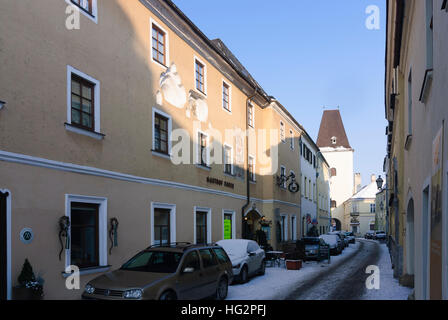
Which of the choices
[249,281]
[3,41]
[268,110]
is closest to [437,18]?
[3,41]

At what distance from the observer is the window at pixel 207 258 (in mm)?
10617

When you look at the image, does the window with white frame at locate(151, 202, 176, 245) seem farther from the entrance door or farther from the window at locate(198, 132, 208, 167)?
the entrance door

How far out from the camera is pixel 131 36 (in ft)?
43.3

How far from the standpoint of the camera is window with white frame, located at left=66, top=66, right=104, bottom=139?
420 inches

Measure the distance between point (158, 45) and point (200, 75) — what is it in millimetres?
3615

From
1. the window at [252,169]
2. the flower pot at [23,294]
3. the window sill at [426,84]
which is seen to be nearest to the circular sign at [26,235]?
the flower pot at [23,294]

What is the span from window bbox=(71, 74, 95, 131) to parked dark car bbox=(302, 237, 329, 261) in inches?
616

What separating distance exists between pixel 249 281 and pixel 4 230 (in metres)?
9.04

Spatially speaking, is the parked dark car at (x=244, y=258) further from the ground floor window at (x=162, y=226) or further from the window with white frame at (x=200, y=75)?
the window with white frame at (x=200, y=75)

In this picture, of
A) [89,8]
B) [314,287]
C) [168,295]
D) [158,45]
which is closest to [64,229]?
[168,295]

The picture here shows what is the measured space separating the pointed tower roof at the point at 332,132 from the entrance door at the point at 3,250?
75.8m

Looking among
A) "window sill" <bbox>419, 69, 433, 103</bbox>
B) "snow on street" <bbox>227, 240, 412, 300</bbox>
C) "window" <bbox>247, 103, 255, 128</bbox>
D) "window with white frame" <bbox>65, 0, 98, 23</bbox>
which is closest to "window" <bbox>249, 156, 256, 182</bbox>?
"window" <bbox>247, 103, 255, 128</bbox>

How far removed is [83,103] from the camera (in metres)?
11.3
